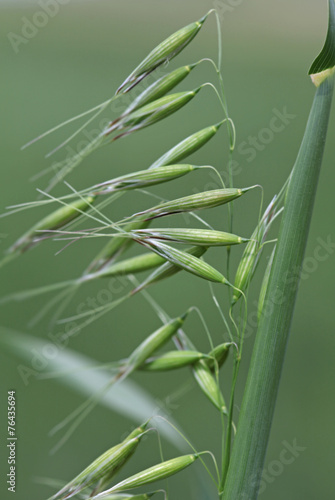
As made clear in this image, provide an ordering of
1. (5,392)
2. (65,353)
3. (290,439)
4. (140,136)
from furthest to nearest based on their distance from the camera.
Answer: (140,136)
(5,392)
(290,439)
(65,353)

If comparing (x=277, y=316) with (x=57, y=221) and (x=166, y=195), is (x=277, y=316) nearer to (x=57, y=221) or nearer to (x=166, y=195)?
(x=57, y=221)

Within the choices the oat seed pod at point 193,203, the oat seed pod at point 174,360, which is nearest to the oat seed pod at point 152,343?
the oat seed pod at point 174,360

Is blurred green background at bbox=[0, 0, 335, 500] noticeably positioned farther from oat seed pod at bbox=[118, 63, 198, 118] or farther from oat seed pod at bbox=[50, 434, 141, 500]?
oat seed pod at bbox=[118, 63, 198, 118]

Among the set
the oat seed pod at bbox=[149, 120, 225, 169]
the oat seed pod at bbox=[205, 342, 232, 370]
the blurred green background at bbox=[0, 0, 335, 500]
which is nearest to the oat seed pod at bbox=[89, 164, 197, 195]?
the oat seed pod at bbox=[149, 120, 225, 169]

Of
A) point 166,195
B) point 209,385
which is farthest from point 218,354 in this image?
point 166,195

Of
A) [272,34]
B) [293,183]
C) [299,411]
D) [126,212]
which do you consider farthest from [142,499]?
[272,34]

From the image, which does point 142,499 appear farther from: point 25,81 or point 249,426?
point 25,81
